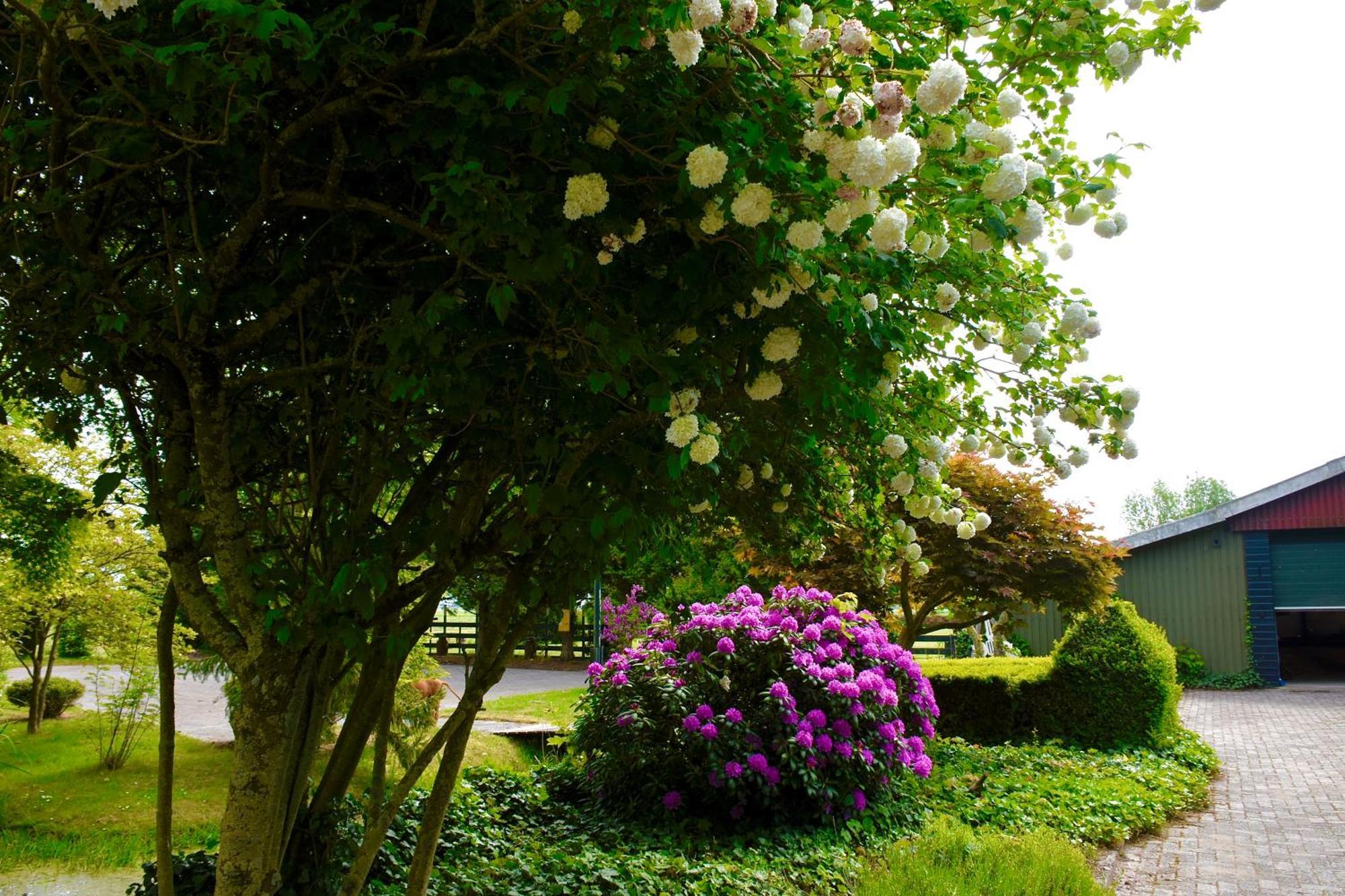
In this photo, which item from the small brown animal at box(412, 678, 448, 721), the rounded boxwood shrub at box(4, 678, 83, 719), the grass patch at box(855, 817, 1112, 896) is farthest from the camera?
the rounded boxwood shrub at box(4, 678, 83, 719)

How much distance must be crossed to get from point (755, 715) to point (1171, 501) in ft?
181

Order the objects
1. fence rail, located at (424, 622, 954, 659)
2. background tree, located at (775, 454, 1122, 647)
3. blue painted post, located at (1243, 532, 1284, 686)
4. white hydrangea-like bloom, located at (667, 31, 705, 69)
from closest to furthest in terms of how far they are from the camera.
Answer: white hydrangea-like bloom, located at (667, 31, 705, 69), background tree, located at (775, 454, 1122, 647), blue painted post, located at (1243, 532, 1284, 686), fence rail, located at (424, 622, 954, 659)

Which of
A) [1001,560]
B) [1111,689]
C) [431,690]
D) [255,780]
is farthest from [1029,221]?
[1111,689]

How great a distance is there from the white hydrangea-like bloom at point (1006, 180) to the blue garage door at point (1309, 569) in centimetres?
2082

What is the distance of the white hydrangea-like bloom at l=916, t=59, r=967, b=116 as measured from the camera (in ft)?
6.10

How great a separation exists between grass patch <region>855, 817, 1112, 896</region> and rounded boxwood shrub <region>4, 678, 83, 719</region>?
1127cm

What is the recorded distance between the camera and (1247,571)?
19.3 metres

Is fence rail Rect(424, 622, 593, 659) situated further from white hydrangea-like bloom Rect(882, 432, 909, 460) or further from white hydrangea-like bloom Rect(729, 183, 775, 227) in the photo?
white hydrangea-like bloom Rect(729, 183, 775, 227)

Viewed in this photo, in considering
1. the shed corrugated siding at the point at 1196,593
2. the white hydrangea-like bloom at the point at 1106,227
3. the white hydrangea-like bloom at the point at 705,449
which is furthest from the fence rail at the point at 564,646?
the white hydrangea-like bloom at the point at 705,449

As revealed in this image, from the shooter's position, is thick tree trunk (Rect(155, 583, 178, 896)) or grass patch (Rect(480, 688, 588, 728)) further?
grass patch (Rect(480, 688, 588, 728))

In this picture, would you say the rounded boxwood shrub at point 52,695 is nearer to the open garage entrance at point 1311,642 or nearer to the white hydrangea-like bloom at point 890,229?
the white hydrangea-like bloom at point 890,229

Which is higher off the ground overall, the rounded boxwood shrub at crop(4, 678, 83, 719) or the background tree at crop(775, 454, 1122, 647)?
the background tree at crop(775, 454, 1122, 647)

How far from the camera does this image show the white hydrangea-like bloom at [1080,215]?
9.27 feet

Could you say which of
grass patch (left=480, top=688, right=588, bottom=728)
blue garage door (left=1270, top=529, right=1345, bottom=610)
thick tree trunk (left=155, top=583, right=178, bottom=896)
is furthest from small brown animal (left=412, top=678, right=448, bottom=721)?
blue garage door (left=1270, top=529, right=1345, bottom=610)
